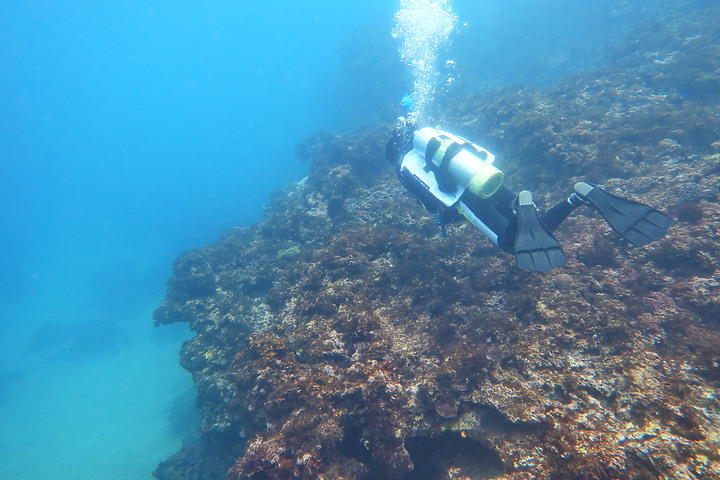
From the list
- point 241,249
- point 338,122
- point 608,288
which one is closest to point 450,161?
point 608,288

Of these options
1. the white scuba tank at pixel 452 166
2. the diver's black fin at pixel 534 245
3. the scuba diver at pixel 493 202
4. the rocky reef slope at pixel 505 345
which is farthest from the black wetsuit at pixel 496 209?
the rocky reef slope at pixel 505 345

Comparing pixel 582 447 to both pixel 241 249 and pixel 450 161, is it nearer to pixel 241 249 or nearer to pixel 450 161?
pixel 450 161

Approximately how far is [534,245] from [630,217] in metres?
1.56

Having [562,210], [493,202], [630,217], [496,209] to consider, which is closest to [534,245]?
[562,210]

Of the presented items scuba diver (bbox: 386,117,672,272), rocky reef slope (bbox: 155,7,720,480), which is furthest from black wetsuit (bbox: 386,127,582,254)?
rocky reef slope (bbox: 155,7,720,480)

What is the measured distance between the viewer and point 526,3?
1400 inches

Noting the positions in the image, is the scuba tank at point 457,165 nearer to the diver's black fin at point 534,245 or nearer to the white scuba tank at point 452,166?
the white scuba tank at point 452,166

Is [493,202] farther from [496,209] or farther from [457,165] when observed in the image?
[457,165]

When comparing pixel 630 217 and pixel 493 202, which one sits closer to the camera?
pixel 630 217

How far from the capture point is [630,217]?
457cm

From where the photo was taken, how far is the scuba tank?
5.28 meters

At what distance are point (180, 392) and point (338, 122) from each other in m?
33.0

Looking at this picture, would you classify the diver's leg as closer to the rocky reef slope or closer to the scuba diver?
the scuba diver

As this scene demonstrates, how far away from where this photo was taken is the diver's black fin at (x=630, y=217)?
174 inches
